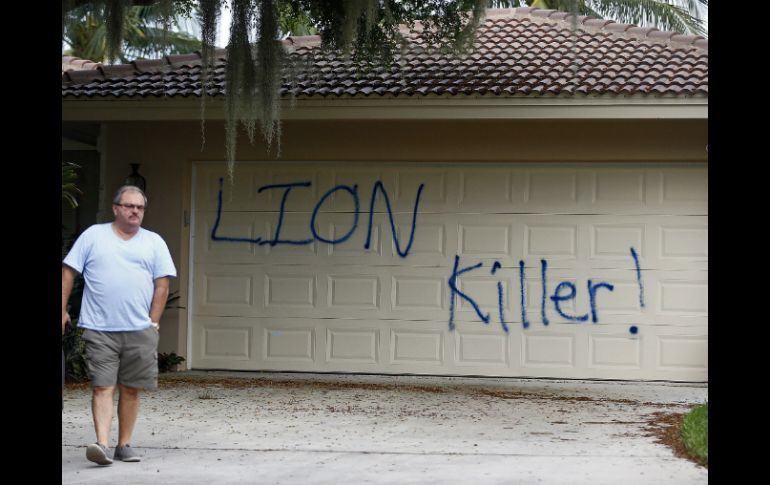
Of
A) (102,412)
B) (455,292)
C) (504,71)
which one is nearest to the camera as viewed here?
(102,412)

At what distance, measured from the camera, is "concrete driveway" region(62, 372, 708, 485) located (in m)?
6.40

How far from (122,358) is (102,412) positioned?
1.12 feet

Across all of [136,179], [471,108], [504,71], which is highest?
[504,71]

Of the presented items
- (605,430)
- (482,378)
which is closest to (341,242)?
(482,378)

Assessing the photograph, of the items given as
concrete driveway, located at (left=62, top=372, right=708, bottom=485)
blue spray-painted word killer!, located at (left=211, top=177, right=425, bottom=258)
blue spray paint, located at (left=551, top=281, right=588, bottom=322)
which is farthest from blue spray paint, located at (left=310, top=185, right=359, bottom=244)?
blue spray paint, located at (left=551, top=281, right=588, bottom=322)

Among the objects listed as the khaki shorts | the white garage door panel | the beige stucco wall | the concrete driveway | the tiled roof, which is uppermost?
the tiled roof

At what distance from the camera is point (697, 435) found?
23.6 ft

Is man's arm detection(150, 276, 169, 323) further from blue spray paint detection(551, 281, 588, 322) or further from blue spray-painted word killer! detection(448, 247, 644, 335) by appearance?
blue spray paint detection(551, 281, 588, 322)

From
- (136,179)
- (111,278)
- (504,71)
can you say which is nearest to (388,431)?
(111,278)

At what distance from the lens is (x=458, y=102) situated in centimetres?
1078

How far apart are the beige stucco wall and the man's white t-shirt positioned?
5.16 metres

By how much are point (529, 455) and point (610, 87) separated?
15.9ft

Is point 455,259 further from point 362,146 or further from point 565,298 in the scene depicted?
point 362,146

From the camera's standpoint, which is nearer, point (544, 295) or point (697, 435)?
point (697, 435)
